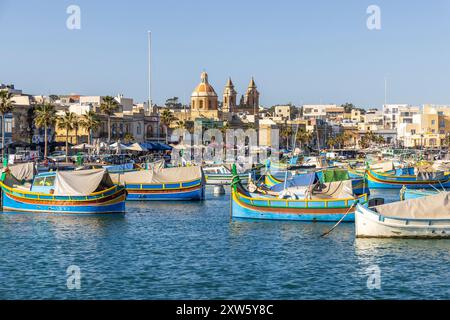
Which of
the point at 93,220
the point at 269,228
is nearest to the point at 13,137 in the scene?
the point at 93,220

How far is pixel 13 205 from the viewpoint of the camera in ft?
169

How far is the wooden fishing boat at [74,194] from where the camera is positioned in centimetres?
4916

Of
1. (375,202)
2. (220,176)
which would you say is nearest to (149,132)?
(220,176)

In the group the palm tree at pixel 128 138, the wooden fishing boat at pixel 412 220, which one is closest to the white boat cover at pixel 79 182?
the wooden fishing boat at pixel 412 220

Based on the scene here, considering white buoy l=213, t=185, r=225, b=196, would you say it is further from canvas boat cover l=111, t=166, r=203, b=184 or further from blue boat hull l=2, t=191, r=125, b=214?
blue boat hull l=2, t=191, r=125, b=214

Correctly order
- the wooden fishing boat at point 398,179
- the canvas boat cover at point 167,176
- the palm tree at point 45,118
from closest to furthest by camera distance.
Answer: the canvas boat cover at point 167,176, the wooden fishing boat at point 398,179, the palm tree at point 45,118

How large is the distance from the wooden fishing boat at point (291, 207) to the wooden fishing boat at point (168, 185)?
13420mm

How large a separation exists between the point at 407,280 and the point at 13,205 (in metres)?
29.3

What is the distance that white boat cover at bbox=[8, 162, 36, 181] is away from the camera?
56875 millimetres

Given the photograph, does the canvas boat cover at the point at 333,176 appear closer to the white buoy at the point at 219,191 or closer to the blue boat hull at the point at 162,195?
the blue boat hull at the point at 162,195

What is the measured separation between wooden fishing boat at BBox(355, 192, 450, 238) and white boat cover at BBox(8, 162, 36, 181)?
2689 centimetres

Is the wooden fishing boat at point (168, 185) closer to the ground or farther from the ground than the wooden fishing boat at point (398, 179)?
farther from the ground

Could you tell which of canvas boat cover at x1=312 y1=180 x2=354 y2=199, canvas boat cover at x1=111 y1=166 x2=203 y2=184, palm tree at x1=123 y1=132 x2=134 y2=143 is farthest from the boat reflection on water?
palm tree at x1=123 y1=132 x2=134 y2=143
